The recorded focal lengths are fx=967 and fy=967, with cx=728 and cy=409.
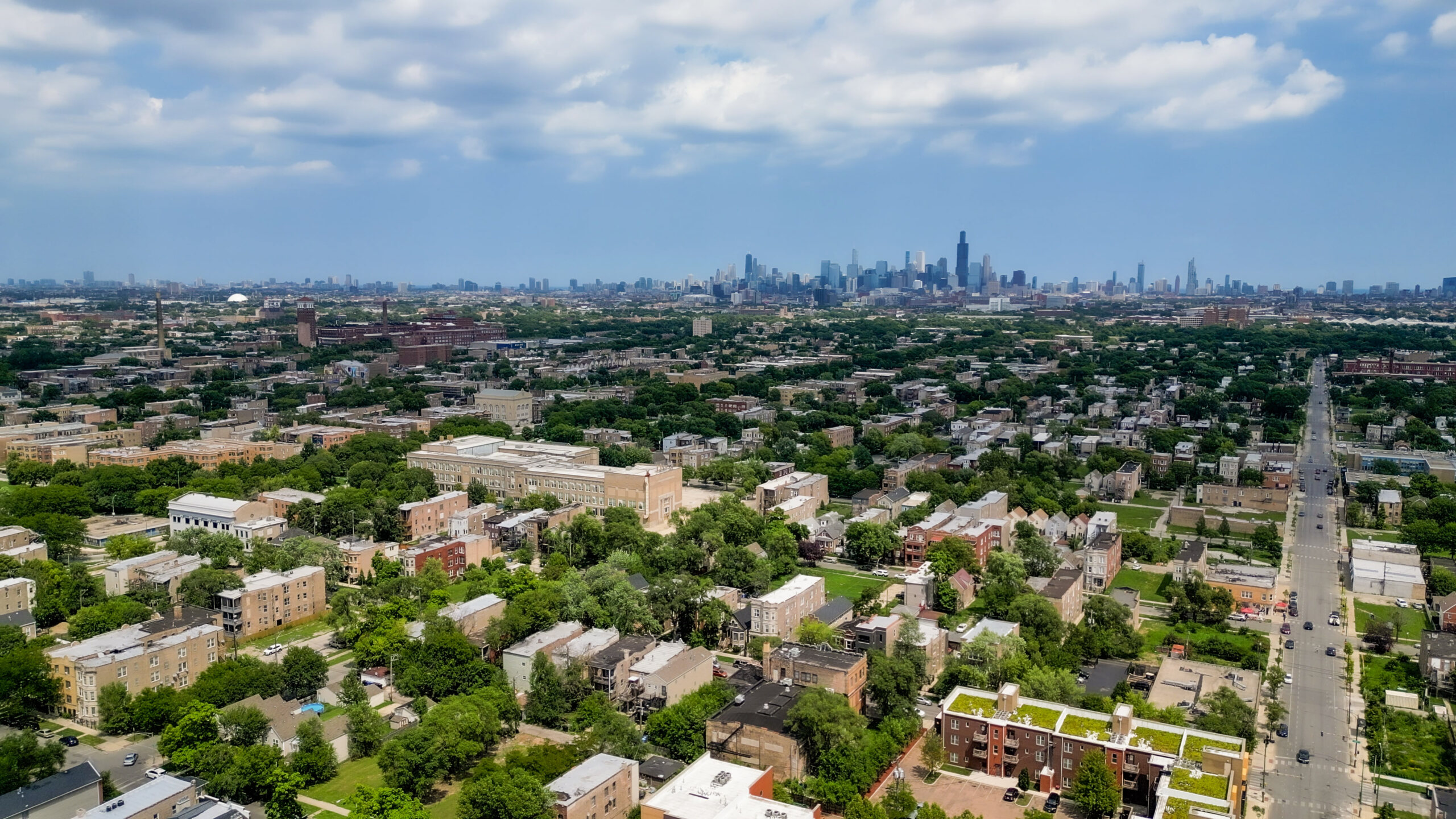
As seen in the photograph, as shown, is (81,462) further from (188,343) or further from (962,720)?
(188,343)

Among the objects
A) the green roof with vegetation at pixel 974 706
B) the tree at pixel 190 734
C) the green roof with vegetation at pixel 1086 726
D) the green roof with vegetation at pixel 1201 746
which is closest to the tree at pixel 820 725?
the green roof with vegetation at pixel 974 706

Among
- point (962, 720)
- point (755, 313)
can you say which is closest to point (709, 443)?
point (962, 720)

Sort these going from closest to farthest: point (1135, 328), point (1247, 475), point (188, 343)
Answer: point (1247, 475) < point (188, 343) < point (1135, 328)

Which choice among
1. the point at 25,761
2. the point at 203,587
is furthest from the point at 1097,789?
the point at 203,587

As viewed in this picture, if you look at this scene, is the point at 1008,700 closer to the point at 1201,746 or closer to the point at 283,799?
the point at 1201,746

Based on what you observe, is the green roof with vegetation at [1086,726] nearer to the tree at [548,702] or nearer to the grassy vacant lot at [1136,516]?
the tree at [548,702]
